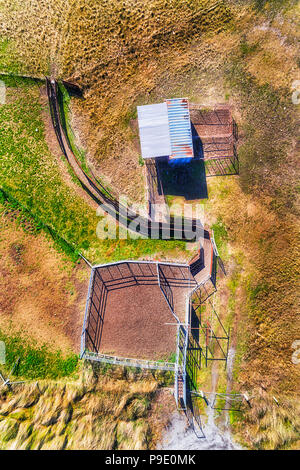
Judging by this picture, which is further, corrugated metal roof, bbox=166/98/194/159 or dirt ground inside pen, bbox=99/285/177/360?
dirt ground inside pen, bbox=99/285/177/360

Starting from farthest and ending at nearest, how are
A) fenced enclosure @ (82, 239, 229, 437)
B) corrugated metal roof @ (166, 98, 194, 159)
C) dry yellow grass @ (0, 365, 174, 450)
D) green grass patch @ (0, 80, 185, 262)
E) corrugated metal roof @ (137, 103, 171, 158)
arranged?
1. green grass patch @ (0, 80, 185, 262)
2. fenced enclosure @ (82, 239, 229, 437)
3. corrugated metal roof @ (166, 98, 194, 159)
4. corrugated metal roof @ (137, 103, 171, 158)
5. dry yellow grass @ (0, 365, 174, 450)

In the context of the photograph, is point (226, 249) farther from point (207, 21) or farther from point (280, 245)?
point (207, 21)

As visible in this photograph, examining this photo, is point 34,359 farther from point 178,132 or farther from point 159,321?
point 178,132

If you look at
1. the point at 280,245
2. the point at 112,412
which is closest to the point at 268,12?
the point at 280,245

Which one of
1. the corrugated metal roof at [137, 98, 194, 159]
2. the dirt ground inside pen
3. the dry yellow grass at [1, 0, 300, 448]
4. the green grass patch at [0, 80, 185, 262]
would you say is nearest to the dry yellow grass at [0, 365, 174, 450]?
the dirt ground inside pen

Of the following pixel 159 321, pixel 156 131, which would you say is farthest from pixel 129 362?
pixel 156 131

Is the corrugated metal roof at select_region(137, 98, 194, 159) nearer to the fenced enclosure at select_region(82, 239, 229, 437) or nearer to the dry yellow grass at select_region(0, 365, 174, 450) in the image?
the fenced enclosure at select_region(82, 239, 229, 437)
